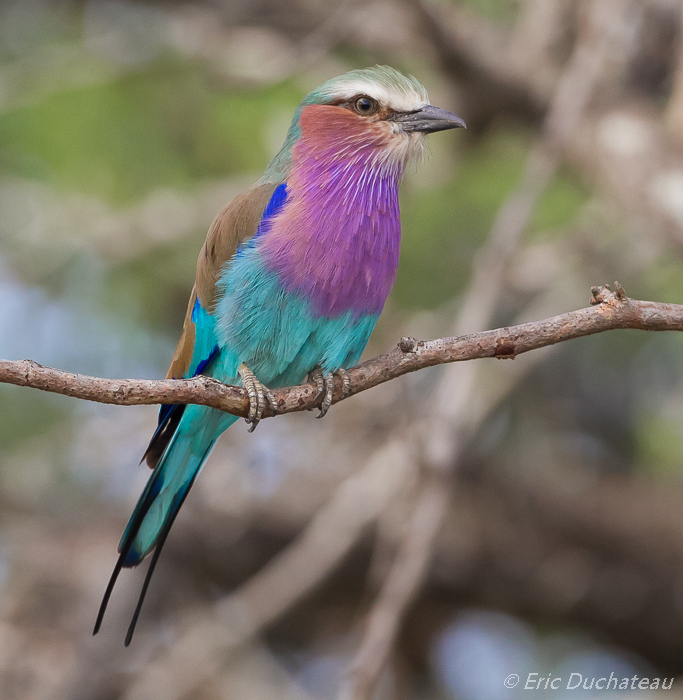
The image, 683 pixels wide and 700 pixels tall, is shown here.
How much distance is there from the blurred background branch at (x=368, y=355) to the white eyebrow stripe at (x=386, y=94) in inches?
55.4

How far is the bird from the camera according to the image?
2.82m

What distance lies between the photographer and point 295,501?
5297 mm

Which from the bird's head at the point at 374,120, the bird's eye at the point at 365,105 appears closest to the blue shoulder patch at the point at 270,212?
the bird's head at the point at 374,120

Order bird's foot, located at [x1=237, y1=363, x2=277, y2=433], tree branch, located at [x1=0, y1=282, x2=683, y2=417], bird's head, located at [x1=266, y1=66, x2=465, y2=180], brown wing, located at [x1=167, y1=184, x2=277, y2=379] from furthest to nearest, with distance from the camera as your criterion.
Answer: bird's head, located at [x1=266, y1=66, x2=465, y2=180]
brown wing, located at [x1=167, y1=184, x2=277, y2=379]
bird's foot, located at [x1=237, y1=363, x2=277, y2=433]
tree branch, located at [x1=0, y1=282, x2=683, y2=417]

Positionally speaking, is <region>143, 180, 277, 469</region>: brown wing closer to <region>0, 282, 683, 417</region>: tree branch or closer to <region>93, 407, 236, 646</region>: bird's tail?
<region>93, 407, 236, 646</region>: bird's tail

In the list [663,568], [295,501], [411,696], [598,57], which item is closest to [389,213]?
[598,57]

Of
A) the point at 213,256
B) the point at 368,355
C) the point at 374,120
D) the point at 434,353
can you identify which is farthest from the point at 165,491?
the point at 368,355

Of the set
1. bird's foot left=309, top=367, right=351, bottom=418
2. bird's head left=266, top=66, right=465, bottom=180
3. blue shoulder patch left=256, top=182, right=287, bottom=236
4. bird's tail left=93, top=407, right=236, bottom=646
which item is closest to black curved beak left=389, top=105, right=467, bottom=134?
bird's head left=266, top=66, right=465, bottom=180

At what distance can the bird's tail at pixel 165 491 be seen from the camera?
3027mm

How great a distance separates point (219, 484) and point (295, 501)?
1.50 ft

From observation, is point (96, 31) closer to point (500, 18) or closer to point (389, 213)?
point (500, 18)

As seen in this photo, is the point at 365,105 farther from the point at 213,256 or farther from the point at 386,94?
the point at 213,256

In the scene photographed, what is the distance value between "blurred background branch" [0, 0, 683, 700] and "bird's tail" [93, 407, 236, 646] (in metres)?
1.41

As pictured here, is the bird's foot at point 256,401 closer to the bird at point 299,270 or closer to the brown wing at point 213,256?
the bird at point 299,270
